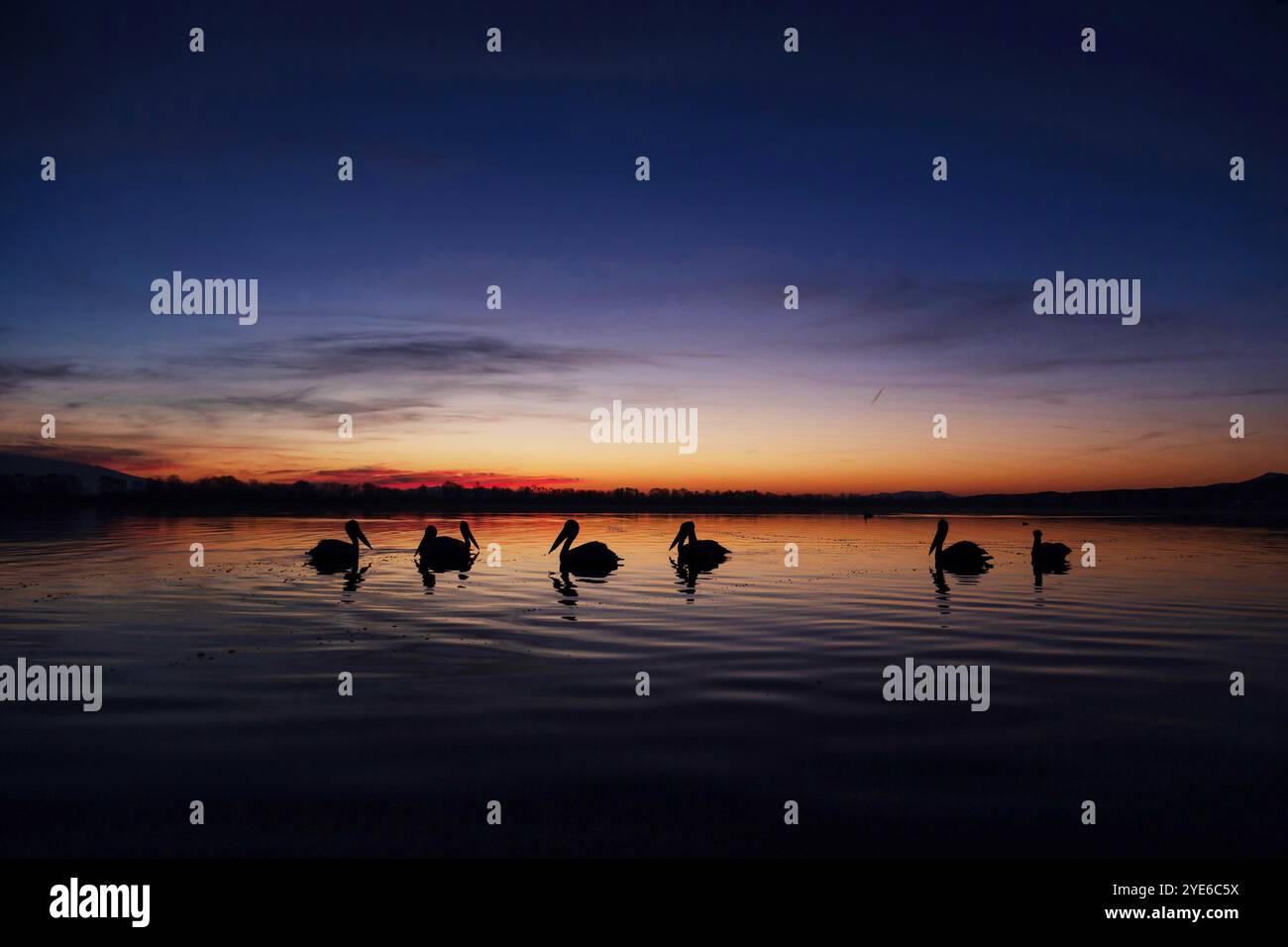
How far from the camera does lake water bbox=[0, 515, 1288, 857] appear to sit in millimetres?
6234

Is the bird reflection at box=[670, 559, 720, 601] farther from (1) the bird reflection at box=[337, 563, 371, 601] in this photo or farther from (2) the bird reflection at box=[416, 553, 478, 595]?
(1) the bird reflection at box=[337, 563, 371, 601]

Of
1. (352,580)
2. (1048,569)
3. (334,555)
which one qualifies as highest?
(334,555)

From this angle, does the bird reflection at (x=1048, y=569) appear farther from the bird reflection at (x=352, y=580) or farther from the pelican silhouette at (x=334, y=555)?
the pelican silhouette at (x=334, y=555)

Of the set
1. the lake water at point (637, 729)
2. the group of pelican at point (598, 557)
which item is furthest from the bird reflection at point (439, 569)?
the lake water at point (637, 729)

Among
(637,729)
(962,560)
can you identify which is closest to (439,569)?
(962,560)

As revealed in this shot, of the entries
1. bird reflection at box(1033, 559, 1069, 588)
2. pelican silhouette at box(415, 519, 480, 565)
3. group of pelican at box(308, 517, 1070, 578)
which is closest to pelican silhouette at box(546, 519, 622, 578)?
group of pelican at box(308, 517, 1070, 578)

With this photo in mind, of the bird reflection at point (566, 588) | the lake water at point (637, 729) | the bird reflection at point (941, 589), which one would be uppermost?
the bird reflection at point (566, 588)

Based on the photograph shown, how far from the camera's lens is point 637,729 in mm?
8641

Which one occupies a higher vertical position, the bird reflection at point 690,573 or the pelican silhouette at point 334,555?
the pelican silhouette at point 334,555

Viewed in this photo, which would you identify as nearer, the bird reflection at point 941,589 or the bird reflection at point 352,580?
the bird reflection at point 941,589

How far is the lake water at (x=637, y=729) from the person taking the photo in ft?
20.5

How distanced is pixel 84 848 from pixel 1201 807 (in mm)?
8989

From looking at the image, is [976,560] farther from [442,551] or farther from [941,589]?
[442,551]
